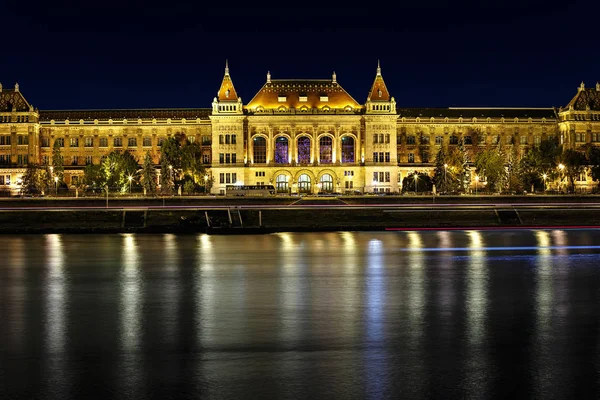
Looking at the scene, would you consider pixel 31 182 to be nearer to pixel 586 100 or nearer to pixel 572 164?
pixel 572 164

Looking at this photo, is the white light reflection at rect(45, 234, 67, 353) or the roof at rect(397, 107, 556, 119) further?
the roof at rect(397, 107, 556, 119)

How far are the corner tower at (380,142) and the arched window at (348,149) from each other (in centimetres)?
239

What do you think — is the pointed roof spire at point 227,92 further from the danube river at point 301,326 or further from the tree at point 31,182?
the danube river at point 301,326

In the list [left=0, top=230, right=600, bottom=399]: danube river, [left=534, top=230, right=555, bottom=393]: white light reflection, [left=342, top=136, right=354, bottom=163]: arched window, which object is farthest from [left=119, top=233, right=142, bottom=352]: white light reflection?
[left=342, top=136, right=354, bottom=163]: arched window

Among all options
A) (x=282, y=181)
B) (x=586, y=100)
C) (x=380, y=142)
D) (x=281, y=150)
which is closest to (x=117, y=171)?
(x=282, y=181)

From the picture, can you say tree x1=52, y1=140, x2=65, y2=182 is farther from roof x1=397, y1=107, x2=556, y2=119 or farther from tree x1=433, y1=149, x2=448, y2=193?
tree x1=433, y1=149, x2=448, y2=193

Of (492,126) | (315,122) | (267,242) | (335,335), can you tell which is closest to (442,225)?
(267,242)

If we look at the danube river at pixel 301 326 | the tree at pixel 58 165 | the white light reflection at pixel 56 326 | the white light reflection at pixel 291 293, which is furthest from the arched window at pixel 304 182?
the white light reflection at pixel 56 326

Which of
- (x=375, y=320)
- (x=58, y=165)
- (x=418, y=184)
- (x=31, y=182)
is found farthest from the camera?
(x=58, y=165)

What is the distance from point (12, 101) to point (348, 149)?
5375cm

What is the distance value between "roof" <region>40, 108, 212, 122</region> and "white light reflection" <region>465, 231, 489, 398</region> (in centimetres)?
9005

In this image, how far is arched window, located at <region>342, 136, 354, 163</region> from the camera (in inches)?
4414

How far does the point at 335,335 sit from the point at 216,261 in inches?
632

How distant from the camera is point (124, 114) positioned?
4715 inches
